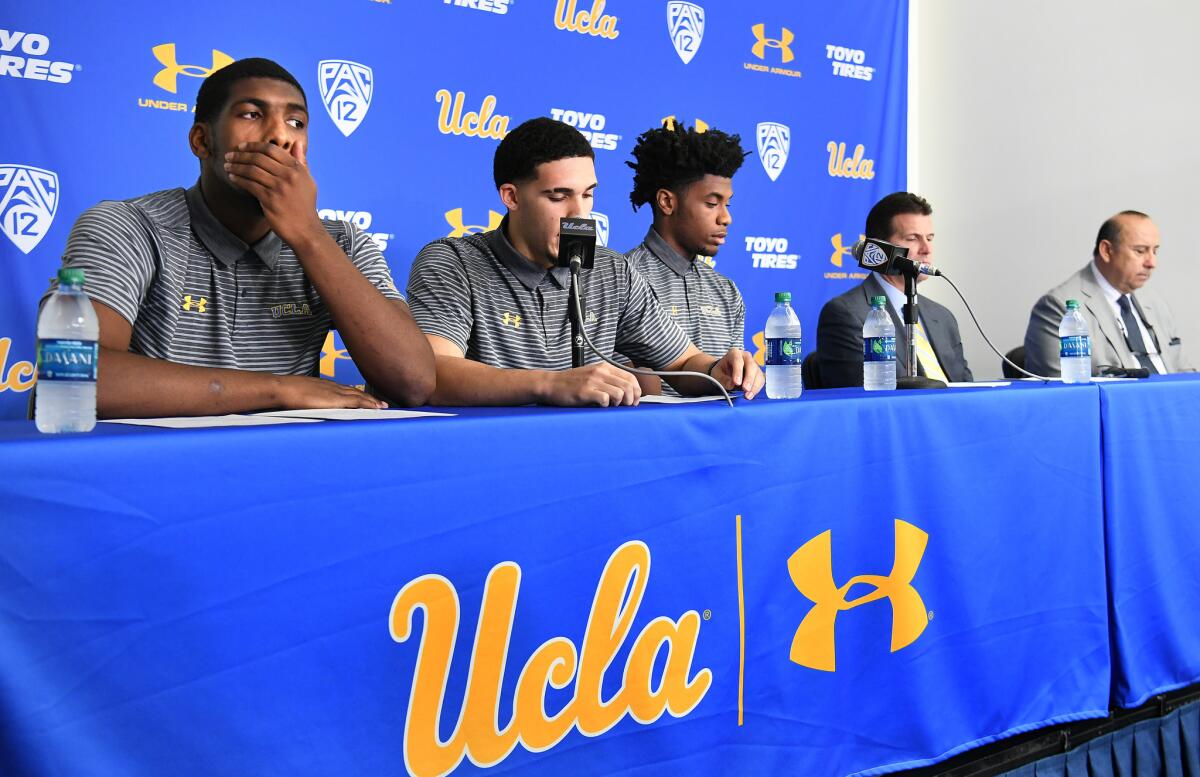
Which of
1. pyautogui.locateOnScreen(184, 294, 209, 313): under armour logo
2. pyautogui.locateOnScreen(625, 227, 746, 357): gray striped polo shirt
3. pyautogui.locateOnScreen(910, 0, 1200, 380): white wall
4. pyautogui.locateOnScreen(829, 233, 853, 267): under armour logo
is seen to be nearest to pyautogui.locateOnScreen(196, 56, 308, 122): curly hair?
pyautogui.locateOnScreen(184, 294, 209, 313): under armour logo

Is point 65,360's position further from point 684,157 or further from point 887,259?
point 684,157

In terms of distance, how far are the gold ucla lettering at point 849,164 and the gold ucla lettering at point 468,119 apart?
1590 millimetres

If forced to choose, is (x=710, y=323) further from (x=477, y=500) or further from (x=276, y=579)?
(x=276, y=579)

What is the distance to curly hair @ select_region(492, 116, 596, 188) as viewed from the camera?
2.01m

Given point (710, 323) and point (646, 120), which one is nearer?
point (710, 323)

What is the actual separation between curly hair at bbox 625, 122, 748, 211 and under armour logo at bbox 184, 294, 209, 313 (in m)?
1.60

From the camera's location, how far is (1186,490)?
73.7 inches

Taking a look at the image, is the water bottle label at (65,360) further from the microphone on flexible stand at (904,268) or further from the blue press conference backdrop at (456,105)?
the blue press conference backdrop at (456,105)

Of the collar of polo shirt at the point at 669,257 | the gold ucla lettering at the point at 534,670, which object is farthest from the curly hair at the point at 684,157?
the gold ucla lettering at the point at 534,670

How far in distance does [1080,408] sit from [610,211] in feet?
7.58

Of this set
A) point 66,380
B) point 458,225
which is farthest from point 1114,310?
point 66,380

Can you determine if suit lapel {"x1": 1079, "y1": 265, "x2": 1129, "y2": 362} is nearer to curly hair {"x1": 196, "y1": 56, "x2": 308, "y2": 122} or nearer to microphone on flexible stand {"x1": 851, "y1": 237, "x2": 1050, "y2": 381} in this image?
microphone on flexible stand {"x1": 851, "y1": 237, "x2": 1050, "y2": 381}

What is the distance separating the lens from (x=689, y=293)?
2.81m

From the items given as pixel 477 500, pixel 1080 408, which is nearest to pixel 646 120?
pixel 1080 408
